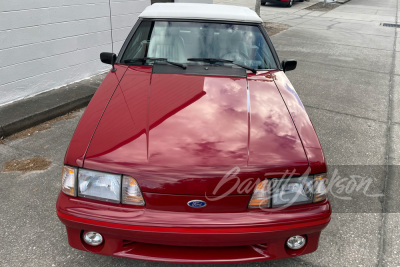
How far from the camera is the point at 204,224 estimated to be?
6.23ft

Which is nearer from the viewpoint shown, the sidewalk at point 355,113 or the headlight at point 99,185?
the headlight at point 99,185

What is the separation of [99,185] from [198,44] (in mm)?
1780

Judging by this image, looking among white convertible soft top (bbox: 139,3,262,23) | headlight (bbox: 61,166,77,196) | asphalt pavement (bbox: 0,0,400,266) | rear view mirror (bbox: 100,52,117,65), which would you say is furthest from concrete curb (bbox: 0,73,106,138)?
headlight (bbox: 61,166,77,196)

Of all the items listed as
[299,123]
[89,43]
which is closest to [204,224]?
[299,123]

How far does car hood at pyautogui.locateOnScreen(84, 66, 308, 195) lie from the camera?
1.93 metres

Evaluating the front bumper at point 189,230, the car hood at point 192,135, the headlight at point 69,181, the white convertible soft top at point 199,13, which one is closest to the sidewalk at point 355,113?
the front bumper at point 189,230

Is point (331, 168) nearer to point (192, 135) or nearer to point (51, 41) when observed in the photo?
point (192, 135)

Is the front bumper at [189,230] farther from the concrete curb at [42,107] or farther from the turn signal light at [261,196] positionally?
the concrete curb at [42,107]

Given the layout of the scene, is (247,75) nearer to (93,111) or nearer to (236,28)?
(236,28)

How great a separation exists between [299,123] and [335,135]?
8.16 ft

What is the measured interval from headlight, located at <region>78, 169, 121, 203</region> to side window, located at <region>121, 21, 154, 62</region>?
1545 millimetres

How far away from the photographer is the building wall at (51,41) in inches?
189

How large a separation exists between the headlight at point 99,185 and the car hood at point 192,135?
52 mm

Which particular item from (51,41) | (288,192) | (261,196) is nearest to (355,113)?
(288,192)
